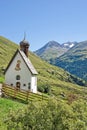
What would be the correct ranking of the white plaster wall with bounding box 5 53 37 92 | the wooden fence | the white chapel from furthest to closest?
the white plaster wall with bounding box 5 53 37 92 → the white chapel → the wooden fence

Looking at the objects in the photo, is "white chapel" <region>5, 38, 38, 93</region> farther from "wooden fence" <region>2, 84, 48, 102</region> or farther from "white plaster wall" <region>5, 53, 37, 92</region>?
"wooden fence" <region>2, 84, 48, 102</region>

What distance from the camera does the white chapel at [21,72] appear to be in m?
62.1

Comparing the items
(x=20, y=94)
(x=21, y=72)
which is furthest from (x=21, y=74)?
(x=20, y=94)

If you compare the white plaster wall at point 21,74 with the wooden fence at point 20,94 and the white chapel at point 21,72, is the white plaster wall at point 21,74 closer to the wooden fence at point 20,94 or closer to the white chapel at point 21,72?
the white chapel at point 21,72

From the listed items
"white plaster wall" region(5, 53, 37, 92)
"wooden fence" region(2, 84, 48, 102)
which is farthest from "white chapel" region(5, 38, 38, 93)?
"wooden fence" region(2, 84, 48, 102)

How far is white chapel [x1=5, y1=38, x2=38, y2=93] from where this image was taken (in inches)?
2443

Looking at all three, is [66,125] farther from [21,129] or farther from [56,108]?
[21,129]

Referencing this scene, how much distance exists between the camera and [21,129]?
20594mm

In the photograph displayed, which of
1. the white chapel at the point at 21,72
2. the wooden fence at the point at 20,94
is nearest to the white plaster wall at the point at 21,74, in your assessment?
the white chapel at the point at 21,72

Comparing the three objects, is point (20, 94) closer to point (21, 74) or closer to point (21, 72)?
point (21, 72)

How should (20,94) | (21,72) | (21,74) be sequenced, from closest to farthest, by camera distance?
(20,94), (21,72), (21,74)

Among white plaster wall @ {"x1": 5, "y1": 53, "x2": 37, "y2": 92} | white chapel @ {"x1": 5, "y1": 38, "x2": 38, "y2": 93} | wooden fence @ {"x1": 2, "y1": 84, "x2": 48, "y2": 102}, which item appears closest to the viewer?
wooden fence @ {"x1": 2, "y1": 84, "x2": 48, "y2": 102}

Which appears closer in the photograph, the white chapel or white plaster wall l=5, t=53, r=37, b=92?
the white chapel

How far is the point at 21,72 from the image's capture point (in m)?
62.7
